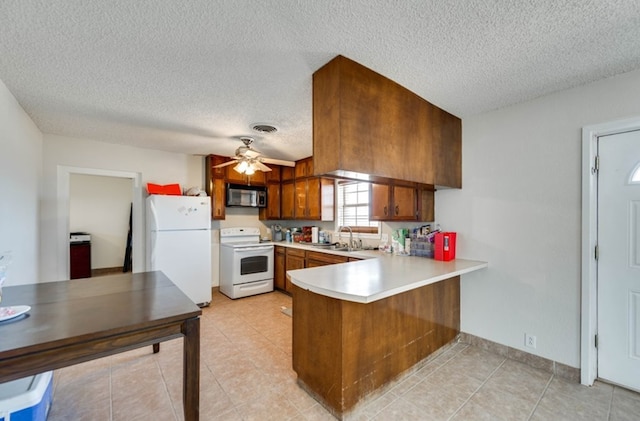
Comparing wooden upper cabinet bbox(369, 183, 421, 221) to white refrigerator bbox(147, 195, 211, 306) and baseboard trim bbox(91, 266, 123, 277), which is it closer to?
white refrigerator bbox(147, 195, 211, 306)

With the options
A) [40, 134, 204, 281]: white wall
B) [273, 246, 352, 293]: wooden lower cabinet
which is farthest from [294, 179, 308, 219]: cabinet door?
[40, 134, 204, 281]: white wall

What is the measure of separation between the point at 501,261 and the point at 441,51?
6.57 ft

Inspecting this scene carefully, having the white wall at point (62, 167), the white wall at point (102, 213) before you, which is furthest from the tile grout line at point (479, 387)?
the white wall at point (102, 213)

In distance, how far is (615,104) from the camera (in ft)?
6.82

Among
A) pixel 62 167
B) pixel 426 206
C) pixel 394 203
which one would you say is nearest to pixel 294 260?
pixel 394 203

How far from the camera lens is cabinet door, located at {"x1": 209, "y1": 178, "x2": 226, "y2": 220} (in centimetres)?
455

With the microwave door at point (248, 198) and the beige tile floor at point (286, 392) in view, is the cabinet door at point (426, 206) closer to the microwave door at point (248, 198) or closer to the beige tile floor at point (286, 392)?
the beige tile floor at point (286, 392)

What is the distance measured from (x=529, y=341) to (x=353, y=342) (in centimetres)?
178

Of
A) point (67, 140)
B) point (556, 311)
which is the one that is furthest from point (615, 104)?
point (67, 140)

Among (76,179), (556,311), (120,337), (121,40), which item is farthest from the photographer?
(76,179)

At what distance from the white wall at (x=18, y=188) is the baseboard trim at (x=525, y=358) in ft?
14.1

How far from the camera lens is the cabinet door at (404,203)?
9.82 feet

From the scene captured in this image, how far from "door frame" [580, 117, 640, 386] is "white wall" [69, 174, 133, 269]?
8.07m

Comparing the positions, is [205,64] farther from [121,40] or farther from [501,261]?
[501,261]
